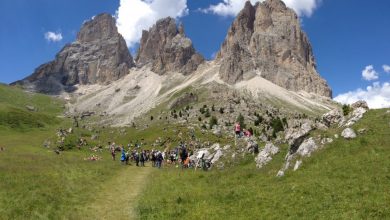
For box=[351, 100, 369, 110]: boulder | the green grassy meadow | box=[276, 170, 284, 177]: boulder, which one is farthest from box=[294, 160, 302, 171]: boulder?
box=[351, 100, 369, 110]: boulder

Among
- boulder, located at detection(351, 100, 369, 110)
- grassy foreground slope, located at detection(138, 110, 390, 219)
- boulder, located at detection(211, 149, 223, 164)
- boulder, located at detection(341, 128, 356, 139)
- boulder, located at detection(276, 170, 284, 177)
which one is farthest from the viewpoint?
boulder, located at detection(211, 149, 223, 164)

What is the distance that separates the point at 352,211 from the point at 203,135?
11847 centimetres

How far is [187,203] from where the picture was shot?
27406mm

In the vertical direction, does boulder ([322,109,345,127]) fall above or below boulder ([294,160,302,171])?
above

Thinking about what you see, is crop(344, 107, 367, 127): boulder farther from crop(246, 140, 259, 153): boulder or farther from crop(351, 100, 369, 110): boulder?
crop(246, 140, 259, 153): boulder

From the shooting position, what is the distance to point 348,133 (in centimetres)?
3297

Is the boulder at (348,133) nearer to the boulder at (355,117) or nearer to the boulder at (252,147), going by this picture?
the boulder at (355,117)

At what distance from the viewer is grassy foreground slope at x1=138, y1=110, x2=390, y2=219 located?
21406mm

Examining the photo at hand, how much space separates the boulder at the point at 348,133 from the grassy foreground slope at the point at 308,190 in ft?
1.62

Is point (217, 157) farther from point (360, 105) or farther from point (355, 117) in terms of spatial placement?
point (355, 117)

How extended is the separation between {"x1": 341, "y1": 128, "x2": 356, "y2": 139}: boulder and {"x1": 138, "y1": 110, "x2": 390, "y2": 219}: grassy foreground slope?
49 centimetres

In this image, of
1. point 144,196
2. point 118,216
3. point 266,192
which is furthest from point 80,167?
point 266,192

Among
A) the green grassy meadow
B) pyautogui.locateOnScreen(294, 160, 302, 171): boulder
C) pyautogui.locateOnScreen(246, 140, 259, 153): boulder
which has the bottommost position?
the green grassy meadow

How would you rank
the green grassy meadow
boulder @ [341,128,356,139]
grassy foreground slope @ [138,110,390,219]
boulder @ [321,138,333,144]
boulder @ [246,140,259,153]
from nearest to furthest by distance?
grassy foreground slope @ [138,110,390,219], the green grassy meadow, boulder @ [341,128,356,139], boulder @ [321,138,333,144], boulder @ [246,140,259,153]
